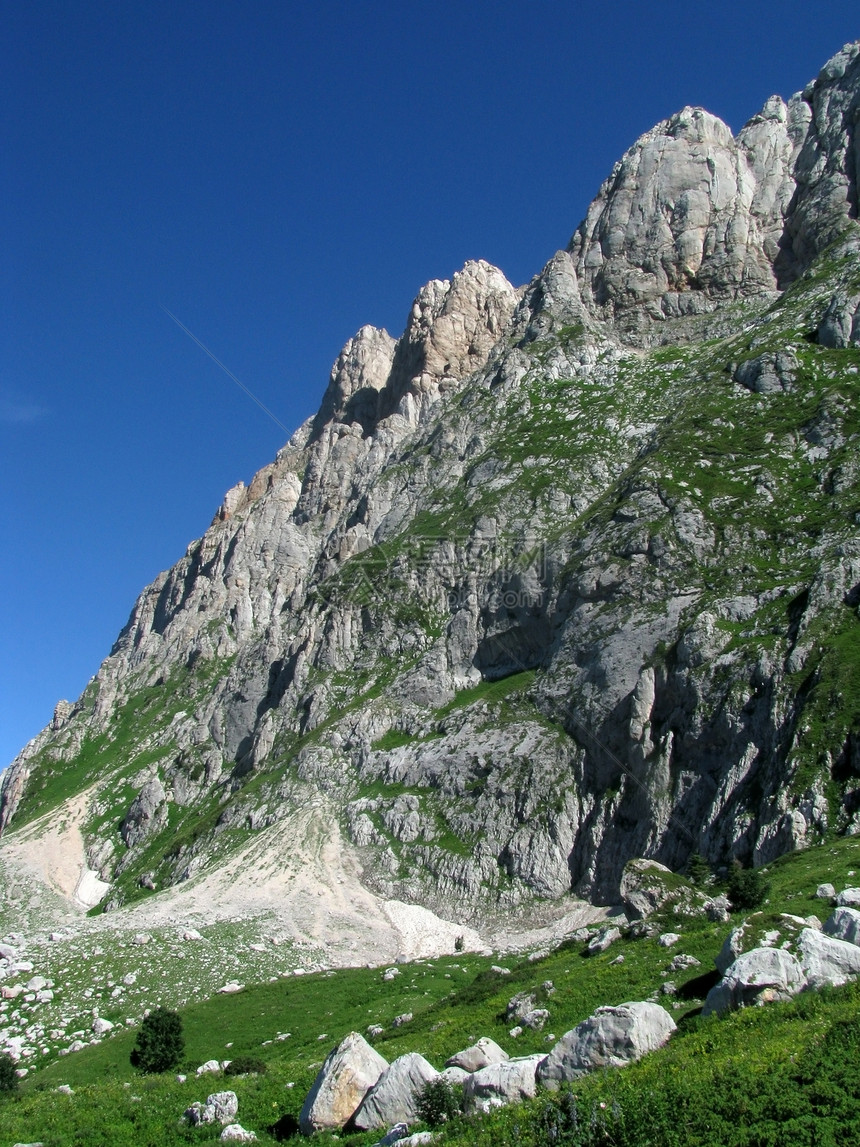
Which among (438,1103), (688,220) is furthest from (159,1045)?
(688,220)

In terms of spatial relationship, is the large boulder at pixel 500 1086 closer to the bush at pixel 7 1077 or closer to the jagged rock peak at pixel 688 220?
the bush at pixel 7 1077

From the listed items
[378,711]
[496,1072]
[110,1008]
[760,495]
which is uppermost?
[760,495]

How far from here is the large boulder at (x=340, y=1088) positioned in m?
17.1

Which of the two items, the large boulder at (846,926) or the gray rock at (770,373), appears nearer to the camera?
the large boulder at (846,926)

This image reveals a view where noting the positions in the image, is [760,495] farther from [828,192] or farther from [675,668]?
[828,192]

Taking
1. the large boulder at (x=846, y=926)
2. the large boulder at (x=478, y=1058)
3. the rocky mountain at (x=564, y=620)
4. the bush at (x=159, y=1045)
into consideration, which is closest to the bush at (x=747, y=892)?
the large boulder at (x=846, y=926)

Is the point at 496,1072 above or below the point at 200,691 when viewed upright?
below

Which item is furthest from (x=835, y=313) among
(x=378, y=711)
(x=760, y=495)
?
(x=378, y=711)

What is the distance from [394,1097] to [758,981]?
339 inches

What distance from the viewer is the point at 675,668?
240ft

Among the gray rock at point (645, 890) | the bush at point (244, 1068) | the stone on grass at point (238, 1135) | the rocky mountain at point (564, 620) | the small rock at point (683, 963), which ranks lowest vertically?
the gray rock at point (645, 890)

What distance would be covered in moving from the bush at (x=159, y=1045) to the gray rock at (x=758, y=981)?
26766 millimetres

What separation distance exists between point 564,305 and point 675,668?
119m

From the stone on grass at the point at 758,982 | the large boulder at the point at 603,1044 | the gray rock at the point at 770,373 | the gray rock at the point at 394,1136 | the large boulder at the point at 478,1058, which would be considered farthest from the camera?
the gray rock at the point at 770,373
